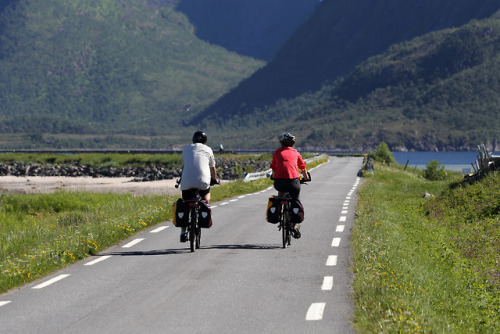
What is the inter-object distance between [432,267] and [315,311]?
4119 mm

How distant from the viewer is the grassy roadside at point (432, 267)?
8797 millimetres

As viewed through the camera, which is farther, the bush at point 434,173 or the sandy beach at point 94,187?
the bush at point 434,173

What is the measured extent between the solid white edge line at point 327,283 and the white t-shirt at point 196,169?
10.4 feet

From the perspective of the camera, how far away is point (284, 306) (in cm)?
955

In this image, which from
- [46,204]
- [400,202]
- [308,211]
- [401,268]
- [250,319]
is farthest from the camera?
[46,204]

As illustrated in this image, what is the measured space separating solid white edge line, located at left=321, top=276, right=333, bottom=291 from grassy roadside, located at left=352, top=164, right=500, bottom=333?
1.23 feet

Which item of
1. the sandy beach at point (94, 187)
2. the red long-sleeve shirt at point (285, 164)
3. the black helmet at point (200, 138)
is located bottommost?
the sandy beach at point (94, 187)

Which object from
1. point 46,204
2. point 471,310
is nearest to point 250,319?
point 471,310

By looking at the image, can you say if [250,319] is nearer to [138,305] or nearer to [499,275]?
[138,305]

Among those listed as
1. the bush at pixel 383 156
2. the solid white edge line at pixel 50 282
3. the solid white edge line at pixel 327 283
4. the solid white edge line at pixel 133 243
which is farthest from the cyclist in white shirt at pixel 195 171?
the bush at pixel 383 156

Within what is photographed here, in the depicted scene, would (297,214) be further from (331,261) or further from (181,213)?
(181,213)

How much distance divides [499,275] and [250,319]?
17.1 ft

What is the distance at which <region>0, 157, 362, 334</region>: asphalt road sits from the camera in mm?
8695

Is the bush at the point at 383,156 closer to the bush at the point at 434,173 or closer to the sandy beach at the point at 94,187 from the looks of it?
the bush at the point at 434,173
